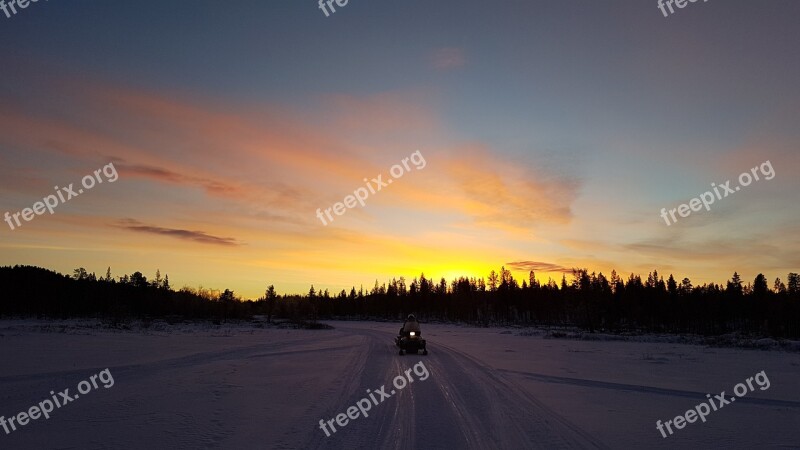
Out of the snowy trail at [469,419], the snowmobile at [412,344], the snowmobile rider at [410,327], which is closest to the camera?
the snowy trail at [469,419]

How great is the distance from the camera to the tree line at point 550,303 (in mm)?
96688

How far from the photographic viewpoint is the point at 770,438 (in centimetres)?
991

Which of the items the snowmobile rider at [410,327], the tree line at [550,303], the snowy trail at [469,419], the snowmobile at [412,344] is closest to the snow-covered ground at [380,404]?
the snowy trail at [469,419]

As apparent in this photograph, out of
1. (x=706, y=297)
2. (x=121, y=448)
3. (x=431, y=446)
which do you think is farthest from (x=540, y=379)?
(x=706, y=297)

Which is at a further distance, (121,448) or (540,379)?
(540,379)

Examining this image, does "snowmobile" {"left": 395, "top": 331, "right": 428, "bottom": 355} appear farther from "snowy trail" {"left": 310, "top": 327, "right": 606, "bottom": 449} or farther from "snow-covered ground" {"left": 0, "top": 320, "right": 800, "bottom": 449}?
"snowy trail" {"left": 310, "top": 327, "right": 606, "bottom": 449}

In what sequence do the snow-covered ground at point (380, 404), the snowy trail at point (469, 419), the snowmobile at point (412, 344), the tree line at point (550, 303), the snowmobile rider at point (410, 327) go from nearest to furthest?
1. the snowy trail at point (469, 419)
2. the snow-covered ground at point (380, 404)
3. the snowmobile at point (412, 344)
4. the snowmobile rider at point (410, 327)
5. the tree line at point (550, 303)

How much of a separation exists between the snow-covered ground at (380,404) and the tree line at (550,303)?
68271mm

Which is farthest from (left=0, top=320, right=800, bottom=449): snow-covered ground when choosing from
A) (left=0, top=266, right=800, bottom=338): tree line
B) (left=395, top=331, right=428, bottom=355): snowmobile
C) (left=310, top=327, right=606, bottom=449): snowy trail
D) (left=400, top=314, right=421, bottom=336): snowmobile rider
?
(left=0, top=266, right=800, bottom=338): tree line

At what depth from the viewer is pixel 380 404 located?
12180 millimetres

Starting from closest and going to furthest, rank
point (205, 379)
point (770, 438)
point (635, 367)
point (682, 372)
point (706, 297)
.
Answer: point (770, 438) → point (205, 379) → point (682, 372) → point (635, 367) → point (706, 297)

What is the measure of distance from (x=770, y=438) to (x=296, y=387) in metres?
12.5

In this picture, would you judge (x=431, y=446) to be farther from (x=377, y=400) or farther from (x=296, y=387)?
(x=296, y=387)

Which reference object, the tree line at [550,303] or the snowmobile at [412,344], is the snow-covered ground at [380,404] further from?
the tree line at [550,303]
